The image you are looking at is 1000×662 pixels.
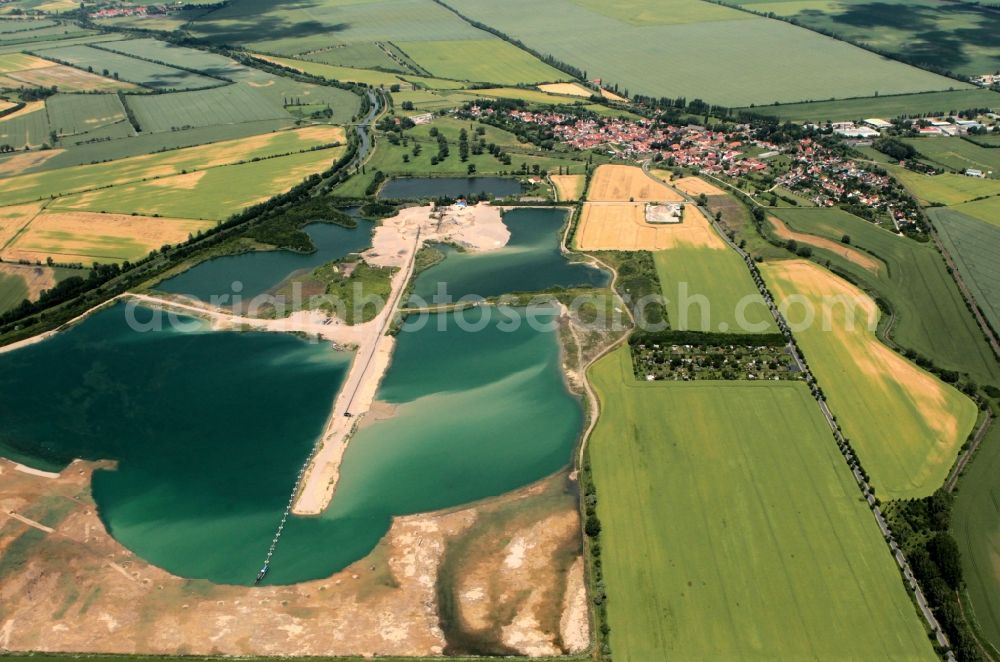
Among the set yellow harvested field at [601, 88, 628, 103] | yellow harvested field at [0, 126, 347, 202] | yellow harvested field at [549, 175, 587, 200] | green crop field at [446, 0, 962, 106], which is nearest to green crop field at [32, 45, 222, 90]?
yellow harvested field at [0, 126, 347, 202]

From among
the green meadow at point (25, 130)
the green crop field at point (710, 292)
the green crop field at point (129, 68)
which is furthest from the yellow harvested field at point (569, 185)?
the green crop field at point (129, 68)

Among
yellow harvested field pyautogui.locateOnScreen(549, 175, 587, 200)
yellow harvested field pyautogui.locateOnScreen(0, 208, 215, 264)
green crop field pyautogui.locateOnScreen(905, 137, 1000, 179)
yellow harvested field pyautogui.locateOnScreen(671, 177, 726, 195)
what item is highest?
green crop field pyautogui.locateOnScreen(905, 137, 1000, 179)

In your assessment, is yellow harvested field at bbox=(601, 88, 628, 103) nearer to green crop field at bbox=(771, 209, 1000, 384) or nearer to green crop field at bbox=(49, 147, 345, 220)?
green crop field at bbox=(771, 209, 1000, 384)

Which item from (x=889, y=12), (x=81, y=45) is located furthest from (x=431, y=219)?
(x=889, y=12)

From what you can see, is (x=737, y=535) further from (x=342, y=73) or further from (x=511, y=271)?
(x=342, y=73)

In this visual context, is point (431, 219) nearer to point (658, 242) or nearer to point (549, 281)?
point (549, 281)
